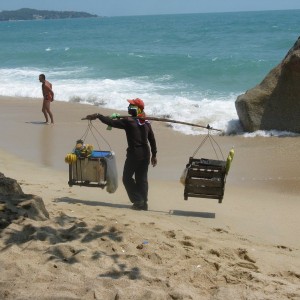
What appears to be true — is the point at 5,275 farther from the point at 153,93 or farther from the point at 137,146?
the point at 153,93

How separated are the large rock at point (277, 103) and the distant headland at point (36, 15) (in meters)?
167

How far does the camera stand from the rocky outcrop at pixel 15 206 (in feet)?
20.1

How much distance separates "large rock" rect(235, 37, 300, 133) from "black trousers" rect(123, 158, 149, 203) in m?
6.21

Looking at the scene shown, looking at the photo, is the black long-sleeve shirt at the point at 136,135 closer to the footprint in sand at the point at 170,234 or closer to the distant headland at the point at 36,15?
the footprint in sand at the point at 170,234

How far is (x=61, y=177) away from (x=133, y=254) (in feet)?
14.3

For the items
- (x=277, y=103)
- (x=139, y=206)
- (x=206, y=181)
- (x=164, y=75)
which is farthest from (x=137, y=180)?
(x=164, y=75)

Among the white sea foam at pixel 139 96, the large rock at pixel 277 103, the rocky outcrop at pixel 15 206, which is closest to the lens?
the rocky outcrop at pixel 15 206

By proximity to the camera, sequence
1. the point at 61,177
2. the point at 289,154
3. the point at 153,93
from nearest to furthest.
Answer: the point at 61,177 → the point at 289,154 → the point at 153,93

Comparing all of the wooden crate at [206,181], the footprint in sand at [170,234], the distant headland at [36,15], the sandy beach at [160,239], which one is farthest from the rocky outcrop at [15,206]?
the distant headland at [36,15]

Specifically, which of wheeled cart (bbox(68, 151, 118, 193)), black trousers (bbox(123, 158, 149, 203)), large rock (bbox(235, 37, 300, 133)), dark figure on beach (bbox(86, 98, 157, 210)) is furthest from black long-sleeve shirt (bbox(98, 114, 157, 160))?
large rock (bbox(235, 37, 300, 133))

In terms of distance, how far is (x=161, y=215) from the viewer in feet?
25.0

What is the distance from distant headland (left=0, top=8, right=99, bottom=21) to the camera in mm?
174625

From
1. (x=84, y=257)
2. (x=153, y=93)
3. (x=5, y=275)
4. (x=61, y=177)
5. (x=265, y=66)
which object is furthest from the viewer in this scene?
(x=265, y=66)

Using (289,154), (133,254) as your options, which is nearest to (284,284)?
(133,254)
